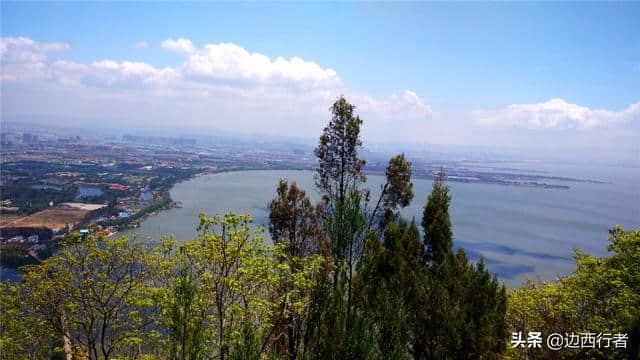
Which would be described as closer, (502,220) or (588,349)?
(588,349)

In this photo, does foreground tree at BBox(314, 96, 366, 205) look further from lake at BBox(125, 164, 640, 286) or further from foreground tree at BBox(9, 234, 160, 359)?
lake at BBox(125, 164, 640, 286)

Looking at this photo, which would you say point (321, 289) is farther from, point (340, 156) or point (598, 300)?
point (598, 300)

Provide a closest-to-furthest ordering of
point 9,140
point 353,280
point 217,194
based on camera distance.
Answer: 1. point 353,280
2. point 217,194
3. point 9,140

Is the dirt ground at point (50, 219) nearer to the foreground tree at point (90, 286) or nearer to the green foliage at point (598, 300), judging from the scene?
the foreground tree at point (90, 286)

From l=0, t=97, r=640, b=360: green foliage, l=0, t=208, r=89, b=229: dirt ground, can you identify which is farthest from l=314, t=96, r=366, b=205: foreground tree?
Result: l=0, t=208, r=89, b=229: dirt ground

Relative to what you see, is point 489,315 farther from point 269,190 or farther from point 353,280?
point 269,190

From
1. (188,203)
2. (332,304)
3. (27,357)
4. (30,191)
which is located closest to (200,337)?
(332,304)

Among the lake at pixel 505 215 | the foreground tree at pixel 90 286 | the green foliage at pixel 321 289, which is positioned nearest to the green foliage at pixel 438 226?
the green foliage at pixel 321 289

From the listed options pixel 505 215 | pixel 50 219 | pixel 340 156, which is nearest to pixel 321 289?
pixel 340 156
